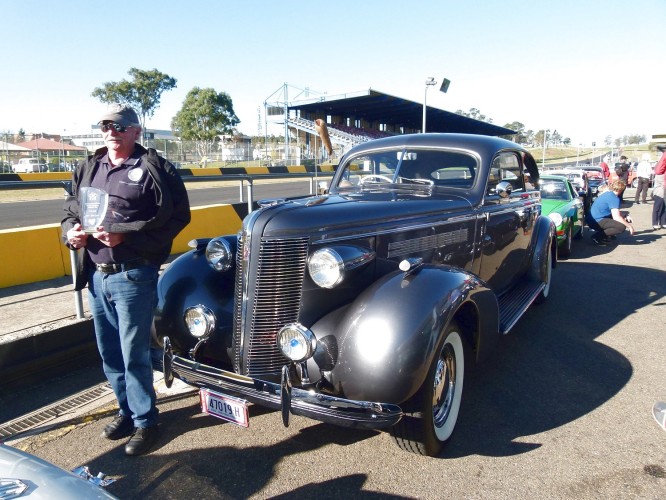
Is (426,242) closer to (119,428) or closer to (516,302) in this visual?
(516,302)

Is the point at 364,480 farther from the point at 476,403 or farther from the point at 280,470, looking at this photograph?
the point at 476,403

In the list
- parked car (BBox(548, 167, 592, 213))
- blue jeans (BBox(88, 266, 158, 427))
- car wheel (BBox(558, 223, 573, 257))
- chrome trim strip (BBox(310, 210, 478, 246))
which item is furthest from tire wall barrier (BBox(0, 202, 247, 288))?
parked car (BBox(548, 167, 592, 213))

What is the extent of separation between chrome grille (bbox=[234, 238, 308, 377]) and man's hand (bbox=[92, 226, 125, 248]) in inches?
30.4

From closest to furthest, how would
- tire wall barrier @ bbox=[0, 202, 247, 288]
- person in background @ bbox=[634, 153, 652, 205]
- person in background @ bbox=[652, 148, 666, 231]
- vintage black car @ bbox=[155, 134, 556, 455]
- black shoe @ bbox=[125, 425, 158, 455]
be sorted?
vintage black car @ bbox=[155, 134, 556, 455], black shoe @ bbox=[125, 425, 158, 455], tire wall barrier @ bbox=[0, 202, 247, 288], person in background @ bbox=[652, 148, 666, 231], person in background @ bbox=[634, 153, 652, 205]

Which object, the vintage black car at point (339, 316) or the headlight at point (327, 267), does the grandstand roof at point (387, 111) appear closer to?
the vintage black car at point (339, 316)

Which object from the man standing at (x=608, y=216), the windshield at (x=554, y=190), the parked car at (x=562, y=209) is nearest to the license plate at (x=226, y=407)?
the parked car at (x=562, y=209)

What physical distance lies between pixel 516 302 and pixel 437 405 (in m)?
2.04

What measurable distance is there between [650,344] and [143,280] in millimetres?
4504

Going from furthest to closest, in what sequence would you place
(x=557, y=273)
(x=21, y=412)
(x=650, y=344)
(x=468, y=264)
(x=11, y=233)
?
(x=557, y=273) < (x=11, y=233) < (x=650, y=344) < (x=468, y=264) < (x=21, y=412)

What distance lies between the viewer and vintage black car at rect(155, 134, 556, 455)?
2457mm

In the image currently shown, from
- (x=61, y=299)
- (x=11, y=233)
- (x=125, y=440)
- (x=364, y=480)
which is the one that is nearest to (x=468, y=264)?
(x=364, y=480)

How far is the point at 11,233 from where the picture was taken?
526cm

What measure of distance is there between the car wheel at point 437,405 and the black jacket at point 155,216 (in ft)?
5.43

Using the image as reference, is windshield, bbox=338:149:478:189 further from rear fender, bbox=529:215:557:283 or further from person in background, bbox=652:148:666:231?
person in background, bbox=652:148:666:231
